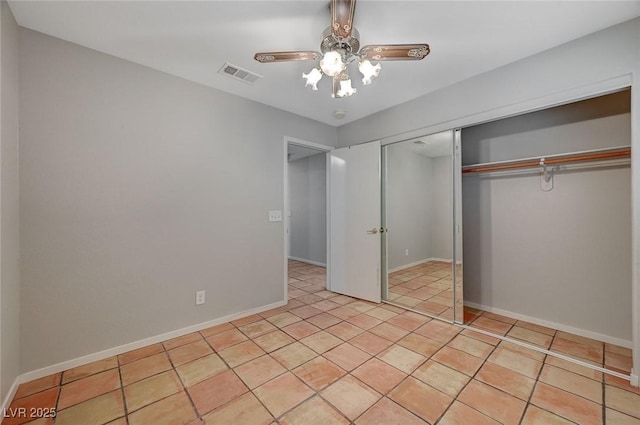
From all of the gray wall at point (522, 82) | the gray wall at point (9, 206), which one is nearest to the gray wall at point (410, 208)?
the gray wall at point (522, 82)

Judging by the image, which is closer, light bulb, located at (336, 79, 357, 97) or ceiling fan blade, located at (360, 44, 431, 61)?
ceiling fan blade, located at (360, 44, 431, 61)

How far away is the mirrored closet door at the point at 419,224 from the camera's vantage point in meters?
3.38

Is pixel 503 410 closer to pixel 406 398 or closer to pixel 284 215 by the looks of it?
pixel 406 398

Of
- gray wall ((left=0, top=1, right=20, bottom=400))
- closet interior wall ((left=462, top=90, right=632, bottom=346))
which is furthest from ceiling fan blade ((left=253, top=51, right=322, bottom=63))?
closet interior wall ((left=462, top=90, right=632, bottom=346))

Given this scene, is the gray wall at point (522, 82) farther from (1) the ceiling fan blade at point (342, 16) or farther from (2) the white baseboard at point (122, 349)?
(2) the white baseboard at point (122, 349)

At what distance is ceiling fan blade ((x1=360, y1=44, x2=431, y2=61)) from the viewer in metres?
1.54

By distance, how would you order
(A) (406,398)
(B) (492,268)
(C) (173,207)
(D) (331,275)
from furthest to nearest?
(D) (331,275), (B) (492,268), (C) (173,207), (A) (406,398)

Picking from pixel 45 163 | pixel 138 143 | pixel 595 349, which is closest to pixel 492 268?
pixel 595 349

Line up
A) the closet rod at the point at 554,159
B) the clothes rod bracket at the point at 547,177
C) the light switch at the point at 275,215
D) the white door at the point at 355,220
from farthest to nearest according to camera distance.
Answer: the white door at the point at 355,220 < the light switch at the point at 275,215 < the clothes rod bracket at the point at 547,177 < the closet rod at the point at 554,159

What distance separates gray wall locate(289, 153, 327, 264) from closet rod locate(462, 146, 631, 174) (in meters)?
3.10

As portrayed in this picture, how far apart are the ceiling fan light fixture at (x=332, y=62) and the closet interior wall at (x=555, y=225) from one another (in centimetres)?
228

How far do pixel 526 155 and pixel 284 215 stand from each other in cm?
281

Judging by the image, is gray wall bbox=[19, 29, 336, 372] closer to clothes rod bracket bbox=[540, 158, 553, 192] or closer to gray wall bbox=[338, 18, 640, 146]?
gray wall bbox=[338, 18, 640, 146]

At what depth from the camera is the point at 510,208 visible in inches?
113
